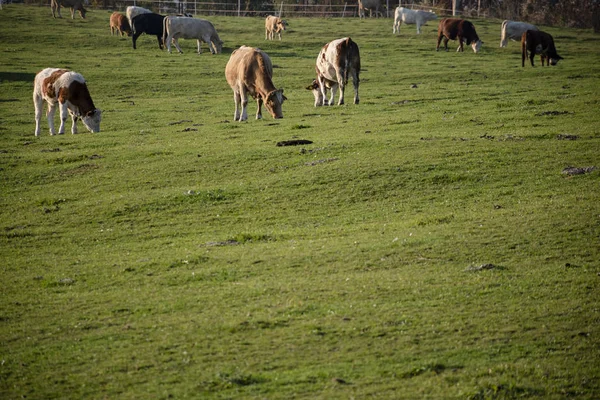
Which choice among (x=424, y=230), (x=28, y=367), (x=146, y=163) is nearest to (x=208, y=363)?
(x=28, y=367)

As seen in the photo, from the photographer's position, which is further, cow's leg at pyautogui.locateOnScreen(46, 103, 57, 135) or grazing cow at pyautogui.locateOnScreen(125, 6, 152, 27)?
grazing cow at pyautogui.locateOnScreen(125, 6, 152, 27)

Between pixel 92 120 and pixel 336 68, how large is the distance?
30.0ft

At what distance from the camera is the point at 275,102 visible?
1032 inches

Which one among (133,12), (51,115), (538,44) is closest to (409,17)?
(538,44)

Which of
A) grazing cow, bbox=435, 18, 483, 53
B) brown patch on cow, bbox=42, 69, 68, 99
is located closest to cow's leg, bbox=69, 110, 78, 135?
brown patch on cow, bbox=42, 69, 68, 99

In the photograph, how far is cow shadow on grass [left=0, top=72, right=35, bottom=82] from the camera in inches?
1448

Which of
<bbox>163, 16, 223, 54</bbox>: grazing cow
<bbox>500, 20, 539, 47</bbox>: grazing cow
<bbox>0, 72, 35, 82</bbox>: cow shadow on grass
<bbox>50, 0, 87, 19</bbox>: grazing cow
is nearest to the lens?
<bbox>0, 72, 35, 82</bbox>: cow shadow on grass

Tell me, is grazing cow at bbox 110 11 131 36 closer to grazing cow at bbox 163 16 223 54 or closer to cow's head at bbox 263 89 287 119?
grazing cow at bbox 163 16 223 54

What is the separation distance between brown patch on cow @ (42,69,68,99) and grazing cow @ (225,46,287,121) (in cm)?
587

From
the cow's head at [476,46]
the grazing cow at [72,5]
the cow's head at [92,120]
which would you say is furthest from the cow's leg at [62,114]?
the grazing cow at [72,5]

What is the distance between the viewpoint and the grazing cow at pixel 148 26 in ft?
161

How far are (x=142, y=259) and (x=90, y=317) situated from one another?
2745 mm

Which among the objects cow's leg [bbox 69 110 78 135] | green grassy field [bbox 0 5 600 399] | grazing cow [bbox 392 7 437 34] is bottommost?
green grassy field [bbox 0 5 600 399]

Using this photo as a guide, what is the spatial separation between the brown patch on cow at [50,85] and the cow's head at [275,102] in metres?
6.77
